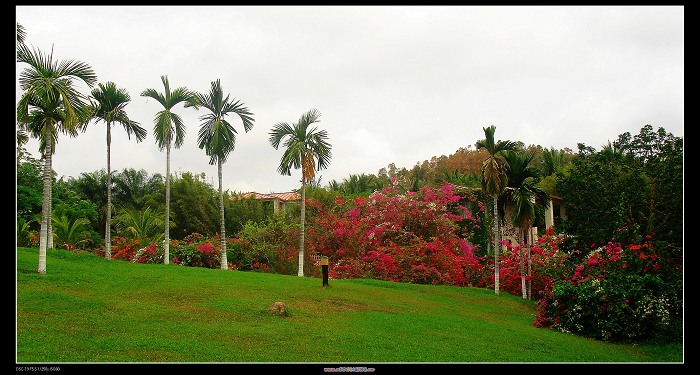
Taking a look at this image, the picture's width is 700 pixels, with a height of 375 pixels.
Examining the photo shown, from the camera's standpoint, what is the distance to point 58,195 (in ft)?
117

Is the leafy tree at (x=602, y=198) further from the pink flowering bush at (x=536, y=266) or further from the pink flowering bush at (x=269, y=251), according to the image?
the pink flowering bush at (x=269, y=251)

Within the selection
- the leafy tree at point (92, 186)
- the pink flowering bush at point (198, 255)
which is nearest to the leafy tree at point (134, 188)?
the leafy tree at point (92, 186)

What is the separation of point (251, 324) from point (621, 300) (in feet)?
33.5

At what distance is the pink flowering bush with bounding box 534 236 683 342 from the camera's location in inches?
611

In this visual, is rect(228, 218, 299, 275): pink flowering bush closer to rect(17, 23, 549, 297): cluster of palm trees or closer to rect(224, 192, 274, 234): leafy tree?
rect(17, 23, 549, 297): cluster of palm trees

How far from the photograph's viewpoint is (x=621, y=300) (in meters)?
15.9

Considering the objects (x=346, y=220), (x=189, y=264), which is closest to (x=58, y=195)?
(x=189, y=264)

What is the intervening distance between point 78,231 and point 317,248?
12705 mm

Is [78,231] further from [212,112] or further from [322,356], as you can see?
[322,356]

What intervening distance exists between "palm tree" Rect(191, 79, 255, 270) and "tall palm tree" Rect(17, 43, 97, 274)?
7.70 m

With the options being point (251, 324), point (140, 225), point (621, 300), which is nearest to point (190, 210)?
point (140, 225)

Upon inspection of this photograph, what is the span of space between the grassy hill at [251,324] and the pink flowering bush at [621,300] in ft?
2.14

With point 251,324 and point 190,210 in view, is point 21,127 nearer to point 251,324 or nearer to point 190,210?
point 251,324

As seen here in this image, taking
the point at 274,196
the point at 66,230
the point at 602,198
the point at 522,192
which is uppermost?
the point at 274,196
